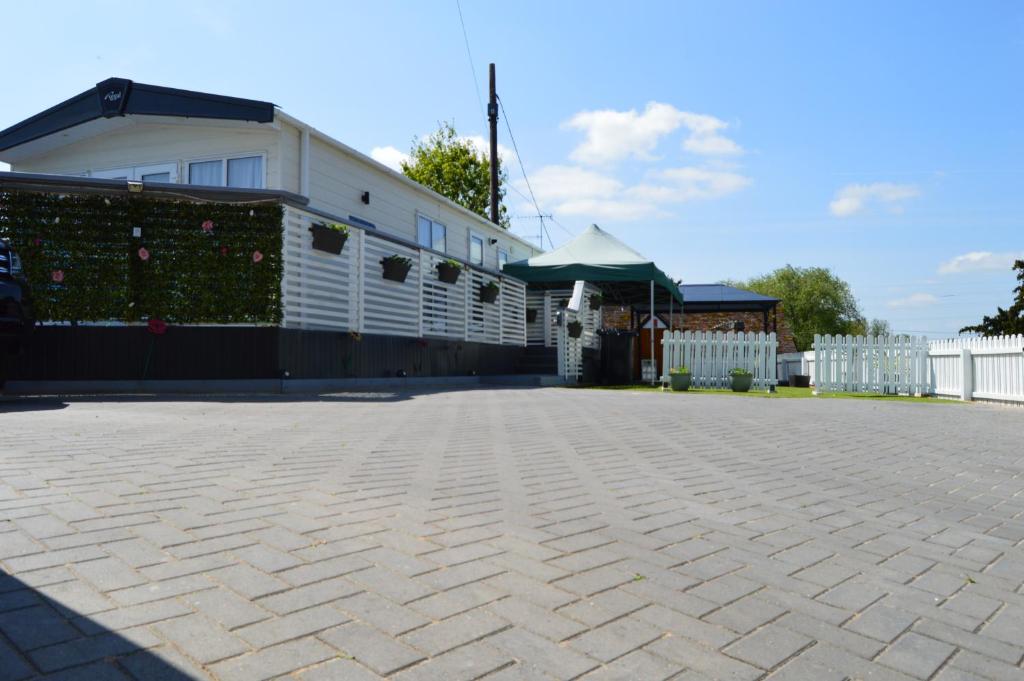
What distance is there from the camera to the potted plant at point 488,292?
726 inches

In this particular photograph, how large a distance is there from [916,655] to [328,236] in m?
11.4

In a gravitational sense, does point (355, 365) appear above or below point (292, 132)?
below

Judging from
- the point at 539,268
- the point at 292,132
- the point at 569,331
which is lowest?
the point at 569,331

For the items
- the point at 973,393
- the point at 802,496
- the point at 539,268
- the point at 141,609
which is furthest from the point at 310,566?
the point at 539,268

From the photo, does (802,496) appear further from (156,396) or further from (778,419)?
(156,396)

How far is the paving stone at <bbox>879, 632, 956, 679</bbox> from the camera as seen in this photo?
83.7 inches

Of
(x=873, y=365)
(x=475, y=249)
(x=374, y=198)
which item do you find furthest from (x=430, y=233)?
(x=873, y=365)

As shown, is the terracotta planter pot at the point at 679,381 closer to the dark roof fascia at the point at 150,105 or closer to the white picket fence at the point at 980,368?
the white picket fence at the point at 980,368

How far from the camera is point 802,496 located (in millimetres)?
4477

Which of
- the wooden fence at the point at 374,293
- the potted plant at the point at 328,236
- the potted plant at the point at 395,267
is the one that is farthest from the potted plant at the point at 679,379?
the potted plant at the point at 328,236

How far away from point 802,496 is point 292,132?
12.7 metres

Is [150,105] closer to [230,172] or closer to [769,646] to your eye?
[230,172]

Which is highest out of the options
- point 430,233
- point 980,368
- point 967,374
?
point 430,233

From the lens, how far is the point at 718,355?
18375mm
